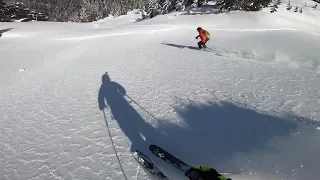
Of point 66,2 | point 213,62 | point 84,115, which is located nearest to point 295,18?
point 213,62

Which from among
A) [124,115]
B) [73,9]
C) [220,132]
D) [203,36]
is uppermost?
[203,36]

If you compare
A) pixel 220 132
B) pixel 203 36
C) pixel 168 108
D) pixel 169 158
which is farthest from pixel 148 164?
pixel 203 36

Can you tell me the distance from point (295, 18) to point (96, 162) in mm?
21365

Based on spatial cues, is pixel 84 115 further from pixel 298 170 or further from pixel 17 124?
pixel 298 170

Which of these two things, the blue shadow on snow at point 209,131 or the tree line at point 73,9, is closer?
the blue shadow on snow at point 209,131

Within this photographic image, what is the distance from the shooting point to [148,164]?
661 cm

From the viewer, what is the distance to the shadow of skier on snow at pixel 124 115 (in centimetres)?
794

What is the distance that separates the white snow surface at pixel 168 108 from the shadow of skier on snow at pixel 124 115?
33 mm

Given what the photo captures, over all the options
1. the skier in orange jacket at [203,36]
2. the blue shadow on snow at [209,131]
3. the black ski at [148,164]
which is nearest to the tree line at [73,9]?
the skier in orange jacket at [203,36]

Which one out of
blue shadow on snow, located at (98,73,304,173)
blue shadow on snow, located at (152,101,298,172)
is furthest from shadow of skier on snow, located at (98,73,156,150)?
blue shadow on snow, located at (152,101,298,172)

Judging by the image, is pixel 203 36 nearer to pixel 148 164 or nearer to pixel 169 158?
pixel 169 158

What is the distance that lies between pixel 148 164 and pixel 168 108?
3198 mm

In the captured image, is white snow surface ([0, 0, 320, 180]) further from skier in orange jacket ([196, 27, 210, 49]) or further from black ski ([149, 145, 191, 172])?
skier in orange jacket ([196, 27, 210, 49])

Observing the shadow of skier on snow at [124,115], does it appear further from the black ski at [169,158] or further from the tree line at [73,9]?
the tree line at [73,9]
